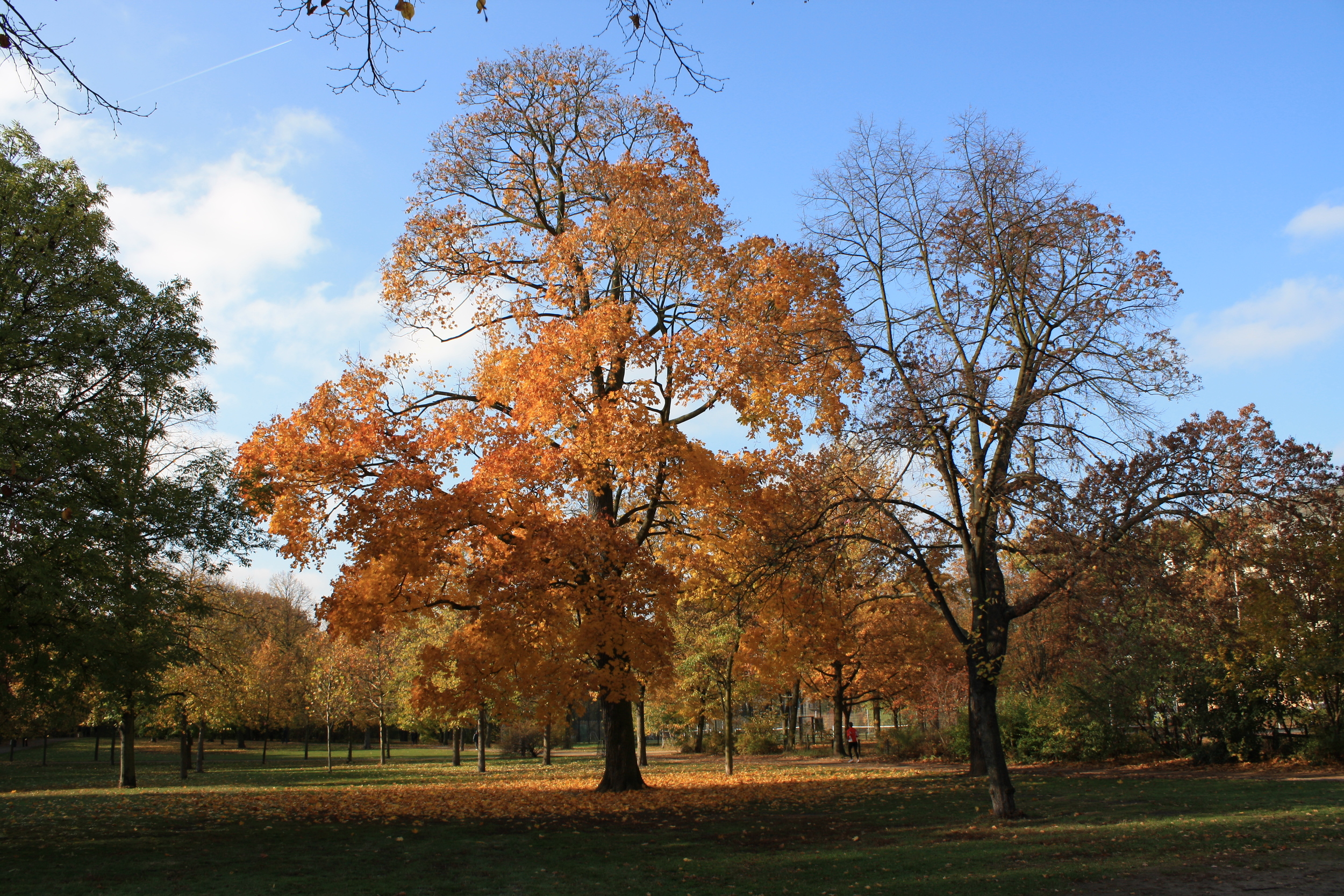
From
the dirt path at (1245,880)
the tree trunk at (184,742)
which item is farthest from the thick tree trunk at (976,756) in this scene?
the tree trunk at (184,742)

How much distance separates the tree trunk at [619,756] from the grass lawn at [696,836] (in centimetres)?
59

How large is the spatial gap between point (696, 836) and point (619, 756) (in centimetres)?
724

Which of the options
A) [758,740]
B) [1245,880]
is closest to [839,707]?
[758,740]

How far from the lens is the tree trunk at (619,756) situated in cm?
1900

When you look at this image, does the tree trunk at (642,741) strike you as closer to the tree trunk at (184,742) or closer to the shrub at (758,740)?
the shrub at (758,740)

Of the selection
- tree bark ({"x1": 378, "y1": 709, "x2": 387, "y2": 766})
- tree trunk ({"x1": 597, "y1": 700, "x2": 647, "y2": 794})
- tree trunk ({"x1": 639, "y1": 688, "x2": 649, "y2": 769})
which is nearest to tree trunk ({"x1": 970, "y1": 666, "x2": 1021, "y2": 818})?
tree trunk ({"x1": 597, "y1": 700, "x2": 647, "y2": 794})

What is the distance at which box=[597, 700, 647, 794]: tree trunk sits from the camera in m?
19.0

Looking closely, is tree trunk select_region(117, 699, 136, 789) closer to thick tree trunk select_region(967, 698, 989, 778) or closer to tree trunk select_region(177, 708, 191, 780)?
tree trunk select_region(177, 708, 191, 780)

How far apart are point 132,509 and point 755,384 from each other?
456 inches

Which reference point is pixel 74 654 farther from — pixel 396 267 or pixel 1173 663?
pixel 1173 663

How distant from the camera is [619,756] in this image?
19297mm

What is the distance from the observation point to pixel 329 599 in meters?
16.2

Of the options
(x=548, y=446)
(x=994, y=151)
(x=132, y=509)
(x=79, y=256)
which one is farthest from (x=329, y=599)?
(x=994, y=151)

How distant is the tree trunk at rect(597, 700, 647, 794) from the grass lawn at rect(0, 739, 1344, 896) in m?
0.59
